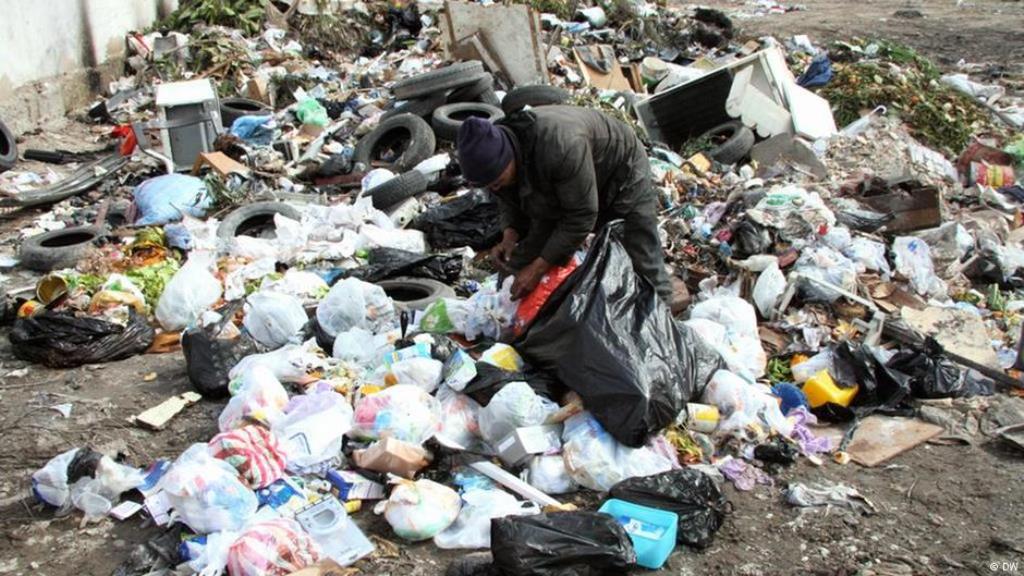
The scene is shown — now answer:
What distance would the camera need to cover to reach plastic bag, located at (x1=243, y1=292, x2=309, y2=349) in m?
4.47

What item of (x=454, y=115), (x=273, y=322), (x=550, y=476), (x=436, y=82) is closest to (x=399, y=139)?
(x=454, y=115)

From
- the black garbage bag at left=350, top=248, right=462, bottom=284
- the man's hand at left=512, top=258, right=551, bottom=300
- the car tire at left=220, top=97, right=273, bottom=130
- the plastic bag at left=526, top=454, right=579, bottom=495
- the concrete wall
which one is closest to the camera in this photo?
the plastic bag at left=526, top=454, right=579, bottom=495

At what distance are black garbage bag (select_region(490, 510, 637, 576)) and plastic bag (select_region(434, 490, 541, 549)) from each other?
19 cm

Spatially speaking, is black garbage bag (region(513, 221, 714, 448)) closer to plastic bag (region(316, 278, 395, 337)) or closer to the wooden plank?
plastic bag (region(316, 278, 395, 337))

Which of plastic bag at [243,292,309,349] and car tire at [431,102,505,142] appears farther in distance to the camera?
car tire at [431,102,505,142]

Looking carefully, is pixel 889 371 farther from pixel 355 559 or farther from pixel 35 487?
pixel 35 487

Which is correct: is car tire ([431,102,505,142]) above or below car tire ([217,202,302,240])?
above

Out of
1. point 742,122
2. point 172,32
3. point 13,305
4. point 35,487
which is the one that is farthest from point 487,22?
point 35,487

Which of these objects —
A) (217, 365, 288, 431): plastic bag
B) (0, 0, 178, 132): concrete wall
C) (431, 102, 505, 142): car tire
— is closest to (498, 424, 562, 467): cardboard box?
(217, 365, 288, 431): plastic bag

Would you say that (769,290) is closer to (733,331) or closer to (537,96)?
(733,331)

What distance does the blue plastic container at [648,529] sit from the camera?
9.57 feet

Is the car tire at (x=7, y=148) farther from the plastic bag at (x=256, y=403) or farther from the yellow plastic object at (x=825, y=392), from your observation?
the yellow plastic object at (x=825, y=392)

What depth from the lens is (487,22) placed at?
349 inches

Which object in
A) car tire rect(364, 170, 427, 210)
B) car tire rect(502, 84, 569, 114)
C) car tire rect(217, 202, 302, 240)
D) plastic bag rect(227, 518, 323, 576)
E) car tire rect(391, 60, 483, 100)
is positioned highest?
car tire rect(391, 60, 483, 100)
